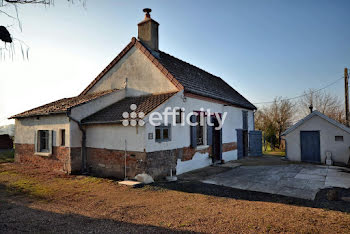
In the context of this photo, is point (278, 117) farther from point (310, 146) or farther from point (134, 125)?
point (134, 125)

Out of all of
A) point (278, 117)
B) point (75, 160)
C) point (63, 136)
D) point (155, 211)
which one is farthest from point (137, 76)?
point (278, 117)

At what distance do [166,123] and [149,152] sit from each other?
158 centimetres

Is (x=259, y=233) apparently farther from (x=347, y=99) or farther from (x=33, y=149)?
(x=347, y=99)

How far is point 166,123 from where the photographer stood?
8953mm

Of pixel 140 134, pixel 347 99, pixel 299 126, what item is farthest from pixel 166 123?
pixel 347 99

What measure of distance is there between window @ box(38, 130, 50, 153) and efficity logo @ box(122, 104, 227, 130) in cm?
561

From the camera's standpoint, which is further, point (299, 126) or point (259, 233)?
point (299, 126)

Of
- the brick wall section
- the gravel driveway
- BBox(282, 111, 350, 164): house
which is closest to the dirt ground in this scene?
the gravel driveway

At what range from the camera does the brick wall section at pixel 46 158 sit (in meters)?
9.84

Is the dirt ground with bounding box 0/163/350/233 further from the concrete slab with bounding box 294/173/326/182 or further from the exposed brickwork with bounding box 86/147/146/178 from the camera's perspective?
the concrete slab with bounding box 294/173/326/182

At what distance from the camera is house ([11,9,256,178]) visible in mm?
8469

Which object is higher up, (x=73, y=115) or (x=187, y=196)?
(x=73, y=115)

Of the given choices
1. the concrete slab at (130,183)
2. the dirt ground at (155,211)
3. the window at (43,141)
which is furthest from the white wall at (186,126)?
the window at (43,141)

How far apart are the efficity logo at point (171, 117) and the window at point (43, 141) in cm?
561
